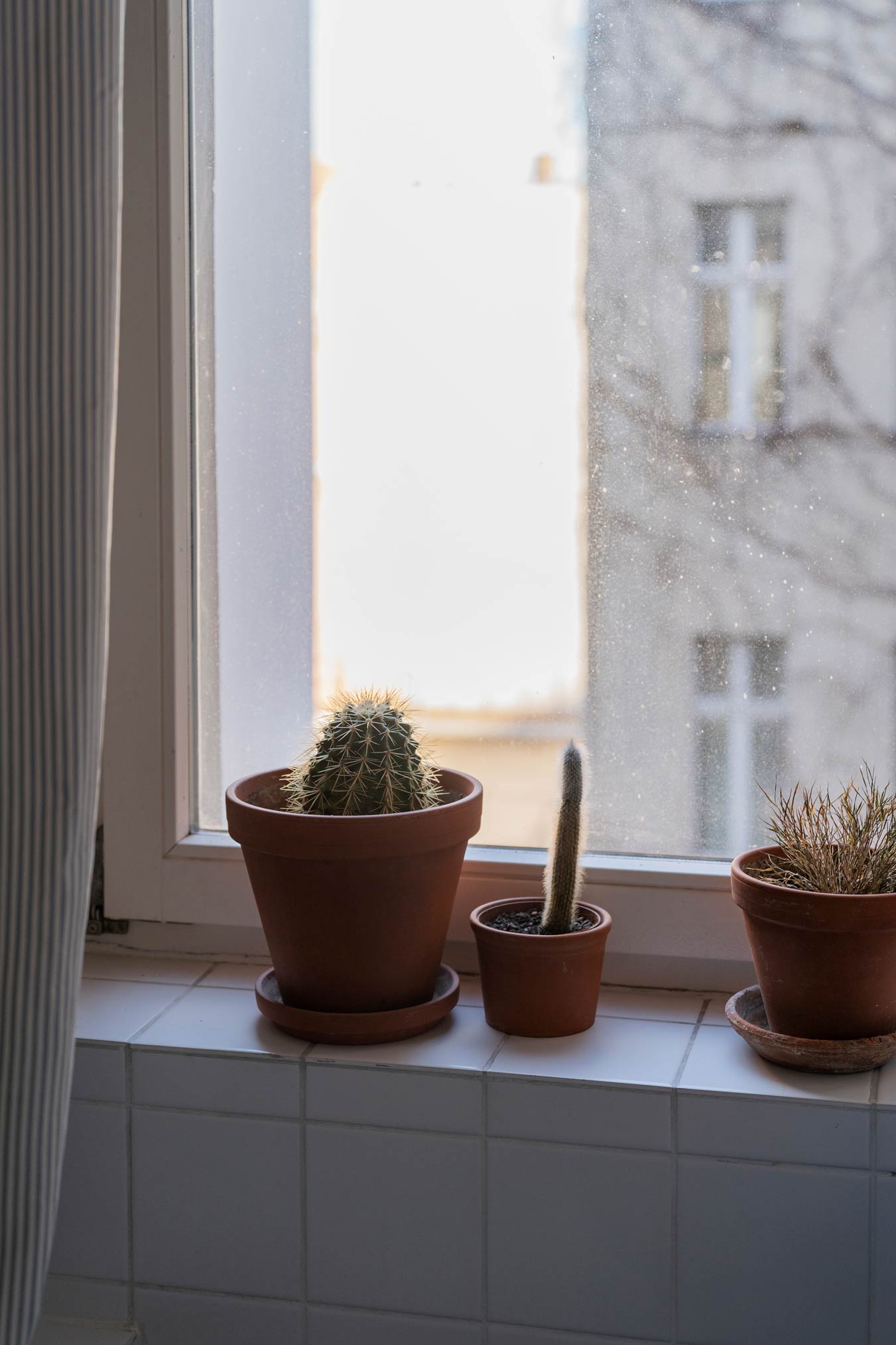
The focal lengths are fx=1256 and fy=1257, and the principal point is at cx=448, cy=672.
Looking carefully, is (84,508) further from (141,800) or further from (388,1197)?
(388,1197)

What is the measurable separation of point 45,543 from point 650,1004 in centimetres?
68

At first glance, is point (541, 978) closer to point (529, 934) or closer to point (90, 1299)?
point (529, 934)

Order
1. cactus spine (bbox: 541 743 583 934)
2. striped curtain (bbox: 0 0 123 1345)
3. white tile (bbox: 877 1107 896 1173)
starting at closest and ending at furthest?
striped curtain (bbox: 0 0 123 1345)
white tile (bbox: 877 1107 896 1173)
cactus spine (bbox: 541 743 583 934)

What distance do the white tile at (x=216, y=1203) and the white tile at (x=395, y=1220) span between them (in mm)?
25

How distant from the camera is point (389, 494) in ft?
4.17

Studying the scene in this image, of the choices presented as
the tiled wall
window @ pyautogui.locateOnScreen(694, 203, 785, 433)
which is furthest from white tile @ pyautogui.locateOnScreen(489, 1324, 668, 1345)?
window @ pyautogui.locateOnScreen(694, 203, 785, 433)

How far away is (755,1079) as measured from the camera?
995mm

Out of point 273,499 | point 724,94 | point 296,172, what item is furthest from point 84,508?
point 724,94

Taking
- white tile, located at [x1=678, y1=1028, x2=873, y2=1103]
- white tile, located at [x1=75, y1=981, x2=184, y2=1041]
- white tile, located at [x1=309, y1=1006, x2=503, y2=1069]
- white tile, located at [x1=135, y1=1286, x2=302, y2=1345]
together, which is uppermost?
white tile, located at [x1=678, y1=1028, x2=873, y2=1103]

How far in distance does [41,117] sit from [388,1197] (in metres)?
0.85

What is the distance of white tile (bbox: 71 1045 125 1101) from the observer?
1.09 metres

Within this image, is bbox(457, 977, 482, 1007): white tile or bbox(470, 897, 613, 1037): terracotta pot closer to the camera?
bbox(470, 897, 613, 1037): terracotta pot

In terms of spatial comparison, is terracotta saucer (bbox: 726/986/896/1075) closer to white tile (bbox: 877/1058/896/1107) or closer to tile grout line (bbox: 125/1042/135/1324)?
white tile (bbox: 877/1058/896/1107)

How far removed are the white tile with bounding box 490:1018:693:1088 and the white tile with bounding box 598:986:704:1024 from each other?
1cm
